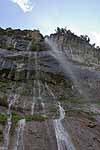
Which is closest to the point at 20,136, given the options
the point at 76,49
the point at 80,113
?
the point at 80,113

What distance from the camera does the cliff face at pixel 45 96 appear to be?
1464cm

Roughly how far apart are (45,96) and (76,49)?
53.9 ft

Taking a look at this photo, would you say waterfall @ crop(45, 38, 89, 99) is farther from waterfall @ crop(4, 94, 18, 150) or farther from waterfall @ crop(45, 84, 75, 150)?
waterfall @ crop(45, 84, 75, 150)

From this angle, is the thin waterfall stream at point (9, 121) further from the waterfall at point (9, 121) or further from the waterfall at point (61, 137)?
the waterfall at point (61, 137)

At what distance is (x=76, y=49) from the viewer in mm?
38000

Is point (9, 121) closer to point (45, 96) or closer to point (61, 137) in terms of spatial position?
point (61, 137)

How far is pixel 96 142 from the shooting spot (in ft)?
48.8

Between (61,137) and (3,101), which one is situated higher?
(3,101)

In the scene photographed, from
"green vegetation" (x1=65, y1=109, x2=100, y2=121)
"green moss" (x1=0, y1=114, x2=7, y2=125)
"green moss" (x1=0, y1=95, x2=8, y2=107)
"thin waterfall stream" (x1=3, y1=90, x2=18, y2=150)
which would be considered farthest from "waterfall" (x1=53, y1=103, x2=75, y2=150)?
"green moss" (x1=0, y1=95, x2=8, y2=107)

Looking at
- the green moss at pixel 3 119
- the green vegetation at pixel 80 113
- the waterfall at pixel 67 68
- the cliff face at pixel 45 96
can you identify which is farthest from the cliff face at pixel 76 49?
the green moss at pixel 3 119

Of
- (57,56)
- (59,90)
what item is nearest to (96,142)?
(59,90)

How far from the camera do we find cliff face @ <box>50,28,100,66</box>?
34750 mm

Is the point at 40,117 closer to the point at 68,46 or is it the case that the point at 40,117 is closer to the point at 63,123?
the point at 63,123

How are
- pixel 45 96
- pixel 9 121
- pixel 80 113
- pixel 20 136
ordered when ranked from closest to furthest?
pixel 20 136, pixel 9 121, pixel 80 113, pixel 45 96
